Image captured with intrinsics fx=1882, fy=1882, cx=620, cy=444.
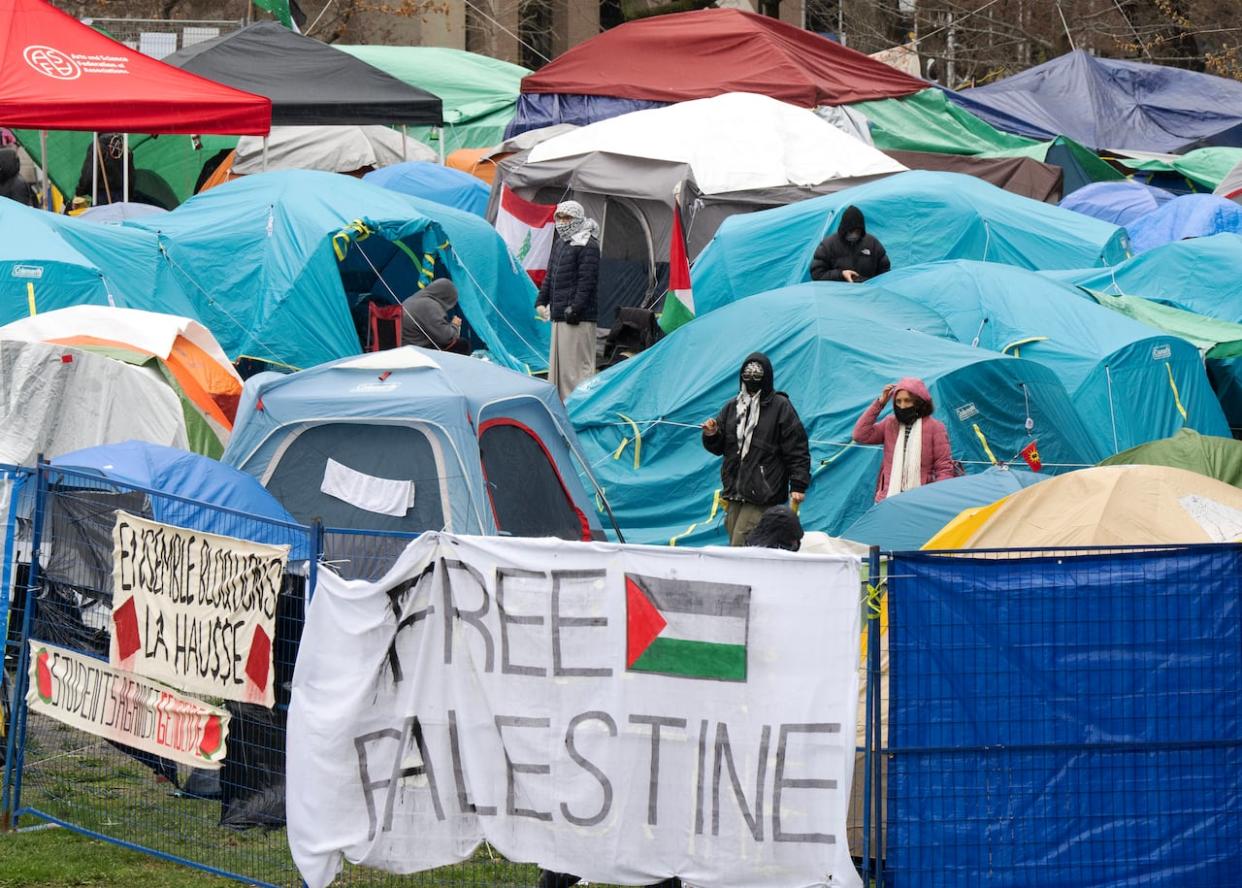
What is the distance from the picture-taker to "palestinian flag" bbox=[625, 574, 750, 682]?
6.61 meters

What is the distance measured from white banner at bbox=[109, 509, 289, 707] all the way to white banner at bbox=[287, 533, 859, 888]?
0.99ft

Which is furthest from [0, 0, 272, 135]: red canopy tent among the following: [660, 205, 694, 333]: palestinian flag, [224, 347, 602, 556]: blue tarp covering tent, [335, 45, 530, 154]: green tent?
[335, 45, 530, 154]: green tent

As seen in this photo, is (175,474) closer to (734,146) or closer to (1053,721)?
(1053,721)

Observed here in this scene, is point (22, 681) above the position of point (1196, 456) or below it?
below

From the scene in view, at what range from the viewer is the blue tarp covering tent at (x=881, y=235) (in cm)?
1838

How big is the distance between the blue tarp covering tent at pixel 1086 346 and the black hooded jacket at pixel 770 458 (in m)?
3.50

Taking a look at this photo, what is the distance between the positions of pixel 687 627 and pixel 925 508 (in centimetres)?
470

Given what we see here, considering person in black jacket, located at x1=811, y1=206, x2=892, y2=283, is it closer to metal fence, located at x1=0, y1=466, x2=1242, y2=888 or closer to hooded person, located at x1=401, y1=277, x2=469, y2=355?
hooded person, located at x1=401, y1=277, x2=469, y2=355

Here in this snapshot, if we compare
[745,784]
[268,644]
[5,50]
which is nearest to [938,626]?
[745,784]

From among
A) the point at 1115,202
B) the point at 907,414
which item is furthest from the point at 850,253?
the point at 1115,202

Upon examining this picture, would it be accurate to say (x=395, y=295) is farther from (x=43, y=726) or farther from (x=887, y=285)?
(x=43, y=726)

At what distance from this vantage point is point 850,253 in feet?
55.0

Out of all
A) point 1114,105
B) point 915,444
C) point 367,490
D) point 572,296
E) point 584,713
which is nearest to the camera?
point 584,713

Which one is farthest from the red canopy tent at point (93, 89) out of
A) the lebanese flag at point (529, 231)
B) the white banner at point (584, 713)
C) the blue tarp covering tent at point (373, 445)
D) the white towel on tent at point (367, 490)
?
the white banner at point (584, 713)
